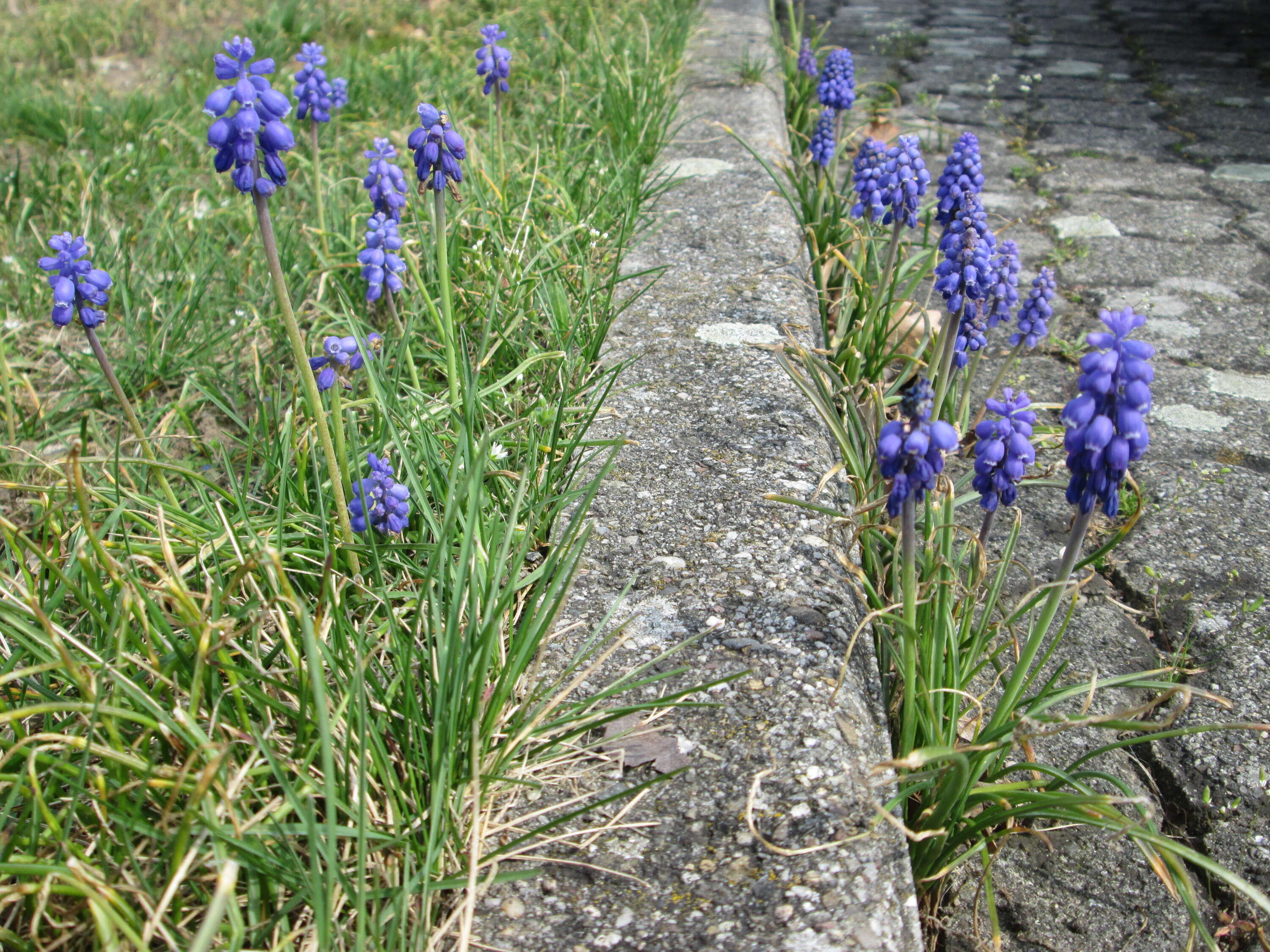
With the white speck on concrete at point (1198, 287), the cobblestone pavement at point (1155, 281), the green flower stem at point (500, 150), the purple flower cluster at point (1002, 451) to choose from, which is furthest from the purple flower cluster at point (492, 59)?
the white speck on concrete at point (1198, 287)

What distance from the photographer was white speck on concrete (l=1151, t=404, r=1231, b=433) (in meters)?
2.54

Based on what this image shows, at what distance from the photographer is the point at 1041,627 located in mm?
1387

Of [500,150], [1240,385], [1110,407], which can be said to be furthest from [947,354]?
[500,150]

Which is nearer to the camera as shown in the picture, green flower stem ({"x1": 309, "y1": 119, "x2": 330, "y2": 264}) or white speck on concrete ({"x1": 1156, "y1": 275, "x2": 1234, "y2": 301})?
green flower stem ({"x1": 309, "y1": 119, "x2": 330, "y2": 264})

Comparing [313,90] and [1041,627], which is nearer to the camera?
[1041,627]

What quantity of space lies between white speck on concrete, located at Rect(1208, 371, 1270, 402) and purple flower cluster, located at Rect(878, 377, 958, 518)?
1.84m

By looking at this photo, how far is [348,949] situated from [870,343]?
1.90m

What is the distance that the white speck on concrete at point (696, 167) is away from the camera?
3.58 metres

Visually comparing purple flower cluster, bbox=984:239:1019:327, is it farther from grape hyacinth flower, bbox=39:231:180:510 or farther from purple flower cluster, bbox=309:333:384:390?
grape hyacinth flower, bbox=39:231:180:510

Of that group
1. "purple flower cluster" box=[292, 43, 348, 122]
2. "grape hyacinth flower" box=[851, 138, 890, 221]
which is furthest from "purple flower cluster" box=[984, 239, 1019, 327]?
"purple flower cluster" box=[292, 43, 348, 122]

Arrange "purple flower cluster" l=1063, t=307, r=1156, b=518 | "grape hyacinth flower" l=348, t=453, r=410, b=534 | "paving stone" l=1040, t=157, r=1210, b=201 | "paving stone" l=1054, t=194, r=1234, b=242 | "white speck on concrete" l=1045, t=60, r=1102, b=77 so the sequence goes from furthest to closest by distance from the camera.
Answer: "white speck on concrete" l=1045, t=60, r=1102, b=77
"paving stone" l=1040, t=157, r=1210, b=201
"paving stone" l=1054, t=194, r=1234, b=242
"grape hyacinth flower" l=348, t=453, r=410, b=534
"purple flower cluster" l=1063, t=307, r=1156, b=518

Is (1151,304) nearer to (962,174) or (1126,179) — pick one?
(1126,179)

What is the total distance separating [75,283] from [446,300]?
31.6 inches

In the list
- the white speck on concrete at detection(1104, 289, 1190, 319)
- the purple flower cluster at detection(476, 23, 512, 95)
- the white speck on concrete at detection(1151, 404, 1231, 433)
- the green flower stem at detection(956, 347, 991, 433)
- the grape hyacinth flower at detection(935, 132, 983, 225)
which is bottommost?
the white speck on concrete at detection(1151, 404, 1231, 433)
